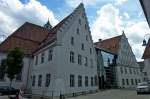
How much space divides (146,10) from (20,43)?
31.0m

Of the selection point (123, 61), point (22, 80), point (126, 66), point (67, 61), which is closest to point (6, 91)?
point (22, 80)

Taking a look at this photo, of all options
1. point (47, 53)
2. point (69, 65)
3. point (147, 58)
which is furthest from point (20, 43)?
point (147, 58)

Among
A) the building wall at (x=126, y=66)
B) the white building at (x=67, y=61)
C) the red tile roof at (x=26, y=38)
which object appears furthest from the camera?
the building wall at (x=126, y=66)

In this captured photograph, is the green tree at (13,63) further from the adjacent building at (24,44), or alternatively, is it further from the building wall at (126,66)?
the building wall at (126,66)

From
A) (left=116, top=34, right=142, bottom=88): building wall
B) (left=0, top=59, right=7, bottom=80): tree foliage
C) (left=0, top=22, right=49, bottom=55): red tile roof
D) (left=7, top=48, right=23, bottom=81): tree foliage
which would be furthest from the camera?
(left=116, top=34, right=142, bottom=88): building wall

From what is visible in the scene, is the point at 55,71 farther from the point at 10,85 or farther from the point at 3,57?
the point at 3,57

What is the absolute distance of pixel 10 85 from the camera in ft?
96.3

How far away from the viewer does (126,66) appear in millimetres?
50344

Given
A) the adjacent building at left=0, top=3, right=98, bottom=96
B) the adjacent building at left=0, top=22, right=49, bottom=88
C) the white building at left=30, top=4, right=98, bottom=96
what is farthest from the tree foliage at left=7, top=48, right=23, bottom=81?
the white building at left=30, top=4, right=98, bottom=96

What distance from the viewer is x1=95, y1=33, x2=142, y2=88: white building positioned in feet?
152

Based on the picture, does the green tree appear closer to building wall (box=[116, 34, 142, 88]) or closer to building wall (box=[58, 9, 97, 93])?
building wall (box=[58, 9, 97, 93])

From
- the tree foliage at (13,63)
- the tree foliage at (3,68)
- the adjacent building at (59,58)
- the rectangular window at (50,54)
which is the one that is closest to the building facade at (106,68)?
the adjacent building at (59,58)

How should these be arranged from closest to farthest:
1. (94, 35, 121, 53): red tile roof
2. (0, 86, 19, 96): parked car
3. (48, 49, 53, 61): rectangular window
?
(0, 86, 19, 96): parked car → (48, 49, 53, 61): rectangular window → (94, 35, 121, 53): red tile roof

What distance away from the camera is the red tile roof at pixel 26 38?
108ft
